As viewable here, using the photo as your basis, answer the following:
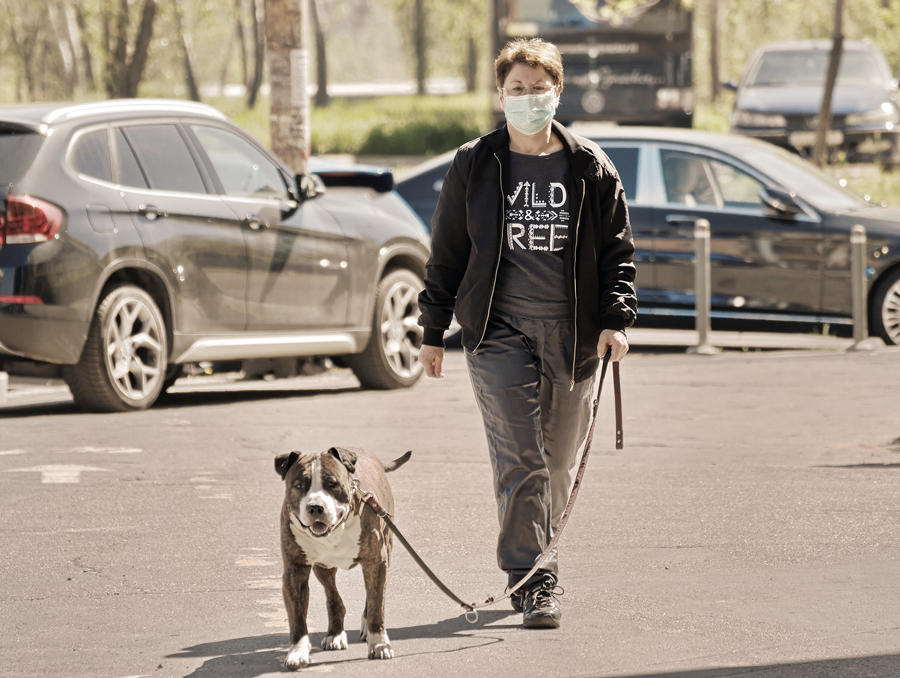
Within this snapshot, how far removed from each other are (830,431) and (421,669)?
16.8ft

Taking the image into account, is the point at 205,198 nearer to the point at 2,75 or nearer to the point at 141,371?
the point at 141,371

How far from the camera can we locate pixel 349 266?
1075 centimetres

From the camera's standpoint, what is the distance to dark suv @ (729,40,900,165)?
72.5 feet

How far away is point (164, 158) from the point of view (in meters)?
9.88

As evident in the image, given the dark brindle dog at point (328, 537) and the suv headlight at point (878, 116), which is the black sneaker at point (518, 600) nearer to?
the dark brindle dog at point (328, 537)

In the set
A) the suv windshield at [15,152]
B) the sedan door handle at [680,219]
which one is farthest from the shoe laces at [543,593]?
the sedan door handle at [680,219]

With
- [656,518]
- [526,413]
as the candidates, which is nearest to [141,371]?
[656,518]

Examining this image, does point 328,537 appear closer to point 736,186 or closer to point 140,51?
point 736,186

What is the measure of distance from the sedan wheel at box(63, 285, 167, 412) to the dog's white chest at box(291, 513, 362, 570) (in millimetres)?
4838

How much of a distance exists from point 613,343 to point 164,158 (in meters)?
5.22

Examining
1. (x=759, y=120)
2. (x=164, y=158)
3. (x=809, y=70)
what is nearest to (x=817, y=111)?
(x=759, y=120)

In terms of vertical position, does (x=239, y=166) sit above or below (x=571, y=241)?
above

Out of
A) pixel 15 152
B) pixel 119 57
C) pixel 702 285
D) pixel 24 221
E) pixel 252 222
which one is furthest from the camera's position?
pixel 119 57

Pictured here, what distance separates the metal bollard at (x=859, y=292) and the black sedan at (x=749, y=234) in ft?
0.28
